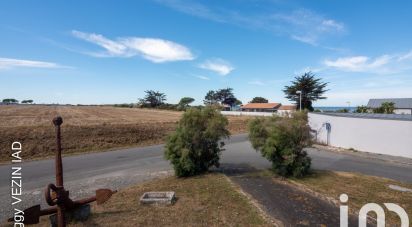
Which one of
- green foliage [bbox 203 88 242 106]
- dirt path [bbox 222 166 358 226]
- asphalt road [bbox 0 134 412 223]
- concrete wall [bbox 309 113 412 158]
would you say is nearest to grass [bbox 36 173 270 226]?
dirt path [bbox 222 166 358 226]

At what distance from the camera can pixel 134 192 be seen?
980cm

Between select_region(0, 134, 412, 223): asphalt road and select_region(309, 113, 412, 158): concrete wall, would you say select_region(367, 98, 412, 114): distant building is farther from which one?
select_region(0, 134, 412, 223): asphalt road

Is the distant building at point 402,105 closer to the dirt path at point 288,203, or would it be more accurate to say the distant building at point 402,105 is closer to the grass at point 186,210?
the dirt path at point 288,203

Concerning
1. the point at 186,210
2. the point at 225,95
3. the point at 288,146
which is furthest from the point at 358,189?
the point at 225,95

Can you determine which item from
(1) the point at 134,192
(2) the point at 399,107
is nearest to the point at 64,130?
(1) the point at 134,192

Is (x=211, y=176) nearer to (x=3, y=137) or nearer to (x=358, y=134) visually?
(x=358, y=134)

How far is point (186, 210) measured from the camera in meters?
7.72

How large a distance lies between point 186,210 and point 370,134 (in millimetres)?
17879

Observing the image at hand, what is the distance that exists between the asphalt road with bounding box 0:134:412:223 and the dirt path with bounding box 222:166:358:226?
3.51 meters

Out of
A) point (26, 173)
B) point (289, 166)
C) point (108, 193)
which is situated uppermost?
point (108, 193)

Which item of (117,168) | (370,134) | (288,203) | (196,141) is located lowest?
(117,168)

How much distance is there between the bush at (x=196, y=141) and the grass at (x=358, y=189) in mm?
4170

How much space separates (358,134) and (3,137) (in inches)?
1072

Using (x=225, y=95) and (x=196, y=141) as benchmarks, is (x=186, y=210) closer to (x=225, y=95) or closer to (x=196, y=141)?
(x=196, y=141)
